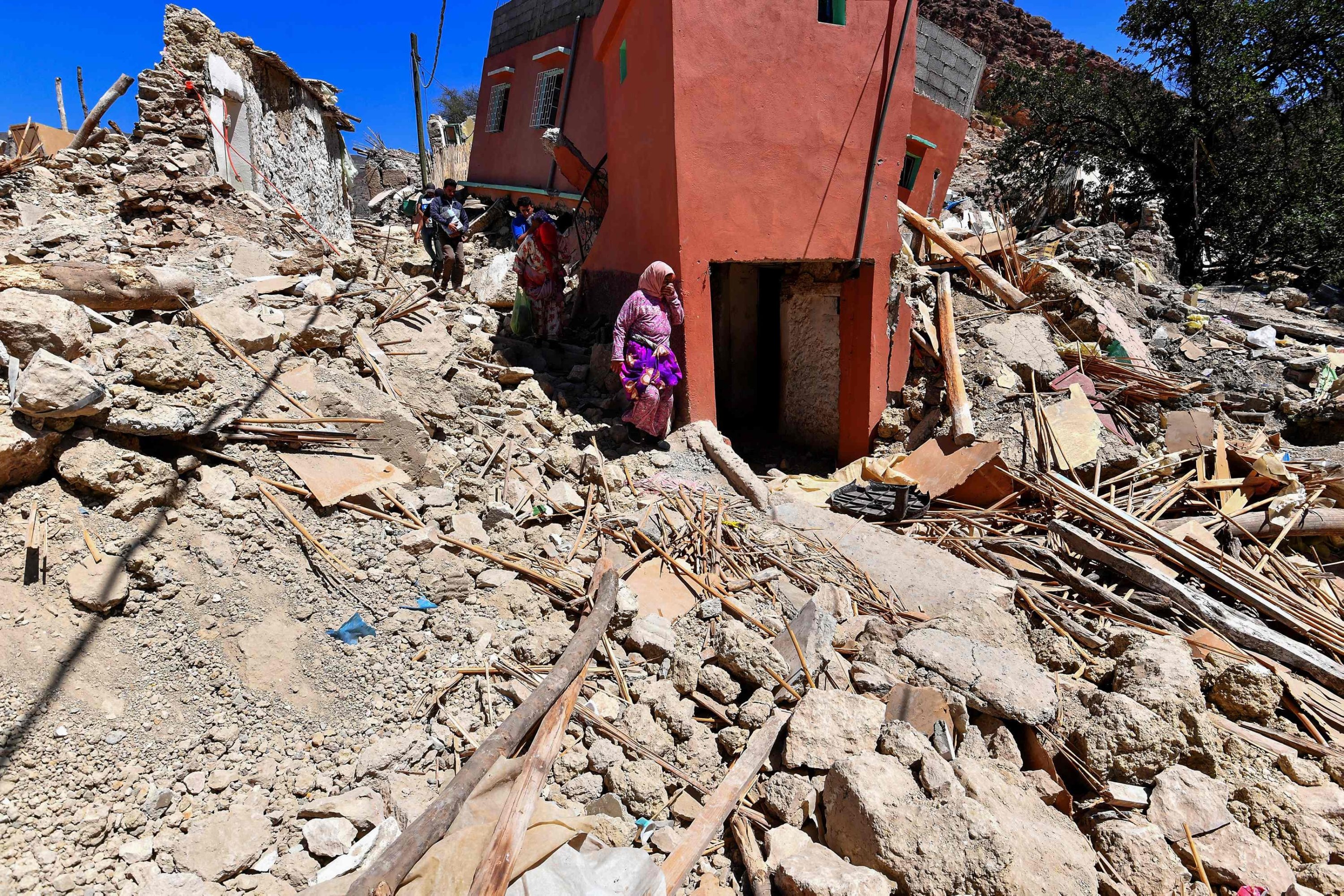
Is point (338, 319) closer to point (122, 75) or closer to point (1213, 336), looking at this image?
point (122, 75)

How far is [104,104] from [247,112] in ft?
5.10

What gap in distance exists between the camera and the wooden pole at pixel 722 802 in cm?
248

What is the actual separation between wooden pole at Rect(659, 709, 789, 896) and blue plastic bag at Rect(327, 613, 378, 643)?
184cm

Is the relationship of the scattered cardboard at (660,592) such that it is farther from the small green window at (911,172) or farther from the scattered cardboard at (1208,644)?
the small green window at (911,172)

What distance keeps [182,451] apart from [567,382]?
3.64 meters

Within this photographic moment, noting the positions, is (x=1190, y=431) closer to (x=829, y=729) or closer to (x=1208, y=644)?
(x=1208, y=644)

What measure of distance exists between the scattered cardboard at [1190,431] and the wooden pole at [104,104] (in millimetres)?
12053

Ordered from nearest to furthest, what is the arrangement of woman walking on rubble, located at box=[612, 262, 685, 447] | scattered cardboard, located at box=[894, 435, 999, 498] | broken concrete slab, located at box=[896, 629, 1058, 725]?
broken concrete slab, located at box=[896, 629, 1058, 725] → scattered cardboard, located at box=[894, 435, 999, 498] → woman walking on rubble, located at box=[612, 262, 685, 447]

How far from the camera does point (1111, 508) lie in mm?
4945

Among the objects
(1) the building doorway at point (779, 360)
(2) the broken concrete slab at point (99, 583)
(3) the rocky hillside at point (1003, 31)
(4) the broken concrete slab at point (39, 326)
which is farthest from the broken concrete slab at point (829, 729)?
(3) the rocky hillside at point (1003, 31)

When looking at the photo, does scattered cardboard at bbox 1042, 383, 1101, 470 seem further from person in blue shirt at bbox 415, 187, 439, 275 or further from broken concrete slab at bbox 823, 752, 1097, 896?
person in blue shirt at bbox 415, 187, 439, 275

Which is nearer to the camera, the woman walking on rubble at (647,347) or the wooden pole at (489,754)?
the wooden pole at (489,754)

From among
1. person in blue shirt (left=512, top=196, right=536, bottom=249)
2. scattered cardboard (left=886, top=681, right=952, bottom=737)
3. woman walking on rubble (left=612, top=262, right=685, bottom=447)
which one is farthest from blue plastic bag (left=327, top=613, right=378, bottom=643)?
person in blue shirt (left=512, top=196, right=536, bottom=249)

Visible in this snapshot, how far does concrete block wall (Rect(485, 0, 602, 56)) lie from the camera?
507 inches
